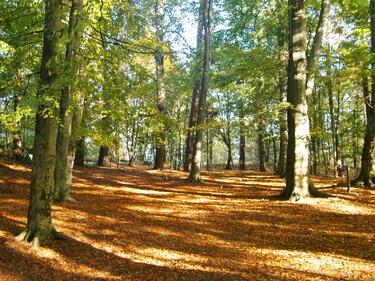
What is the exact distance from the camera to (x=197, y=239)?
256 inches

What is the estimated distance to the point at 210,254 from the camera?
18.0ft

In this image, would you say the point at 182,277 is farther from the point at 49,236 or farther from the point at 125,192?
the point at 125,192

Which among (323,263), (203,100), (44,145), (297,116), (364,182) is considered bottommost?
(323,263)

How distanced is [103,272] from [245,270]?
2.37 metres

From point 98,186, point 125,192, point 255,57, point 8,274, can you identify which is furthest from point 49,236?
point 255,57

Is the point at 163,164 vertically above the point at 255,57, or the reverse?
the point at 255,57

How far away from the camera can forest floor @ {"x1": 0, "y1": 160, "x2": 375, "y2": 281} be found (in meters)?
4.61

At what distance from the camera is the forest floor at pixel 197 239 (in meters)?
4.61

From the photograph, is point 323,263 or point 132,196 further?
point 132,196

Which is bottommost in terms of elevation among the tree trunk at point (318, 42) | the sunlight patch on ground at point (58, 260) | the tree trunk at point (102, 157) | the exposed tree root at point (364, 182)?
the sunlight patch on ground at point (58, 260)

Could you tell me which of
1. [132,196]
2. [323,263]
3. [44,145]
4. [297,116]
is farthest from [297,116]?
[44,145]

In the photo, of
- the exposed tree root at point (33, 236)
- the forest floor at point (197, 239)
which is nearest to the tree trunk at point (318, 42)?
the forest floor at point (197, 239)

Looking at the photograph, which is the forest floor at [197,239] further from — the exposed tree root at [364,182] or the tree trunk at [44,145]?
the exposed tree root at [364,182]

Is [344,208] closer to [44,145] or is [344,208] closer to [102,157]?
[44,145]
